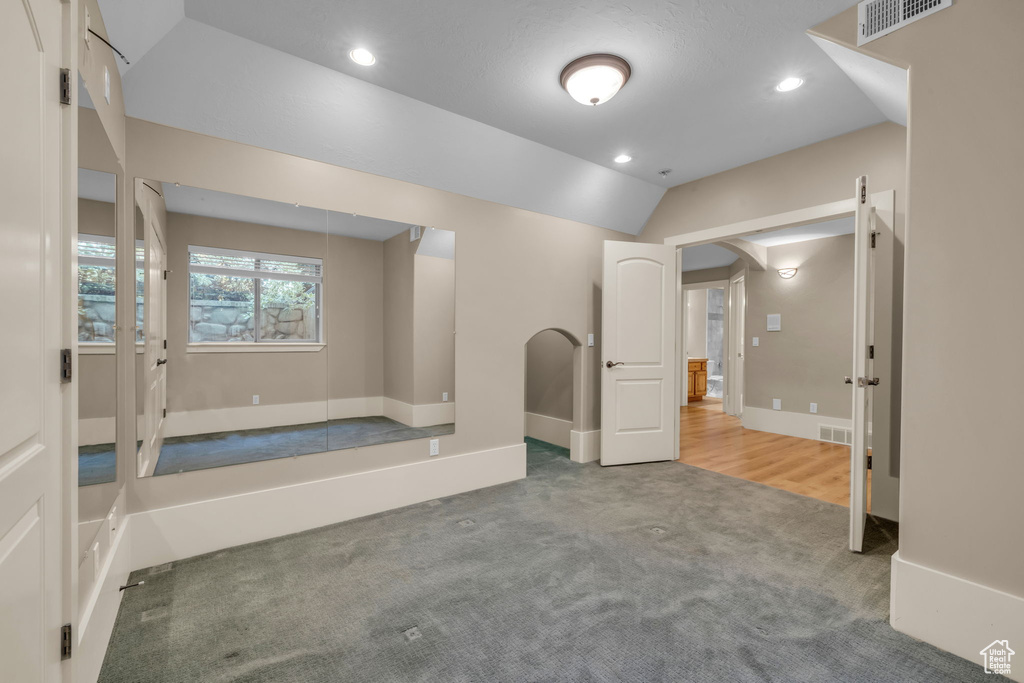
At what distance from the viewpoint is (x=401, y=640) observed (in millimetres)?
1812

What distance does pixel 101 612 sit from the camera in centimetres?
164

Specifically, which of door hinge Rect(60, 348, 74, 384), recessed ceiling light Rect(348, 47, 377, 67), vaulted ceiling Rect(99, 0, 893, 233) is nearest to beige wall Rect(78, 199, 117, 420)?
door hinge Rect(60, 348, 74, 384)

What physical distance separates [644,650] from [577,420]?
106 inches

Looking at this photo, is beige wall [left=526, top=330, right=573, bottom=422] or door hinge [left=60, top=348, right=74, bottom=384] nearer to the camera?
door hinge [left=60, top=348, right=74, bottom=384]

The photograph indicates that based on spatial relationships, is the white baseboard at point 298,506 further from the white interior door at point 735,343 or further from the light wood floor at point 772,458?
the white interior door at point 735,343

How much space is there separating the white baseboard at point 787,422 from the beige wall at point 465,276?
109 inches

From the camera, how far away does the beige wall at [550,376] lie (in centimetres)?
500

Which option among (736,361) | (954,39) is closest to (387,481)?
(954,39)

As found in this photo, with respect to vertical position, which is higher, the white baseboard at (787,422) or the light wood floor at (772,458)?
the white baseboard at (787,422)

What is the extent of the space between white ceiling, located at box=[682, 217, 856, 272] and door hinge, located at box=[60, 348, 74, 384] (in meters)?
4.47

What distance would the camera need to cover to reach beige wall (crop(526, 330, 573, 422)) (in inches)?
197

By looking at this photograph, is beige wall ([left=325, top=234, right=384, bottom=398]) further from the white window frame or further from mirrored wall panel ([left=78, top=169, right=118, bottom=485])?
mirrored wall panel ([left=78, top=169, right=118, bottom=485])

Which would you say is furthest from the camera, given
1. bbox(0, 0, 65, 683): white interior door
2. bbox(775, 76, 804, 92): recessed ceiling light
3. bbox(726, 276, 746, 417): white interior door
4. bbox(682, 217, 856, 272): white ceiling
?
bbox(726, 276, 746, 417): white interior door

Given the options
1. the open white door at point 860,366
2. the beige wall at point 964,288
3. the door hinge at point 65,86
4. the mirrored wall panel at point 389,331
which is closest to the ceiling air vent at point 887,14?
the beige wall at point 964,288
